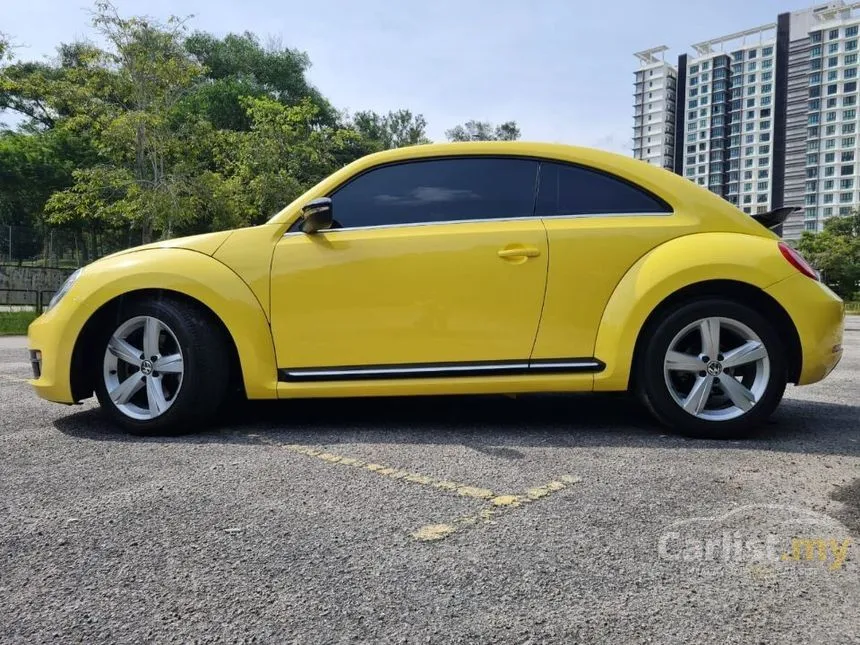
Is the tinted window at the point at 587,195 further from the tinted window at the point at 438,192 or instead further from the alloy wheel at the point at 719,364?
the alloy wheel at the point at 719,364

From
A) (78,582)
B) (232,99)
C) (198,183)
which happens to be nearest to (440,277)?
A: (78,582)

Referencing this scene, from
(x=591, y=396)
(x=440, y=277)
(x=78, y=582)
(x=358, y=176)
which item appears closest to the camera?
(x=78, y=582)

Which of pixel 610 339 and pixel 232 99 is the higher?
pixel 232 99

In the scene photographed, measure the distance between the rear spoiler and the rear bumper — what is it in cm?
49

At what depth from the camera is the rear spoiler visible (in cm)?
372

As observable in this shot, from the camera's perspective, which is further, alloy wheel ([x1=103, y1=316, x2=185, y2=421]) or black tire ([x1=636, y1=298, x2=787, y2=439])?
alloy wheel ([x1=103, y1=316, x2=185, y2=421])

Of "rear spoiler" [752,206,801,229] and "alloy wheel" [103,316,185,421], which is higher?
"rear spoiler" [752,206,801,229]

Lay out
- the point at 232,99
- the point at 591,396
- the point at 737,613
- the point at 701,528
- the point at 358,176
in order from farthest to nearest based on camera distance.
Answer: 1. the point at 232,99
2. the point at 591,396
3. the point at 358,176
4. the point at 701,528
5. the point at 737,613

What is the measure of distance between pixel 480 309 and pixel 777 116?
151 m

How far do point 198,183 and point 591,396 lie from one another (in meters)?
19.0

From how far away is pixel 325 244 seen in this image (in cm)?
350

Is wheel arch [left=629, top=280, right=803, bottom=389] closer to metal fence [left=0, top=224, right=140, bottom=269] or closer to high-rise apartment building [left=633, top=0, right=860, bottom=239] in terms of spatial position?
metal fence [left=0, top=224, right=140, bottom=269]

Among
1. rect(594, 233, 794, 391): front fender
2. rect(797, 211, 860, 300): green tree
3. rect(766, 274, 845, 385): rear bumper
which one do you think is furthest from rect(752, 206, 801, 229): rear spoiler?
rect(797, 211, 860, 300): green tree

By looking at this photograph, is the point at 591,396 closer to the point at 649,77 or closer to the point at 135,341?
the point at 135,341
